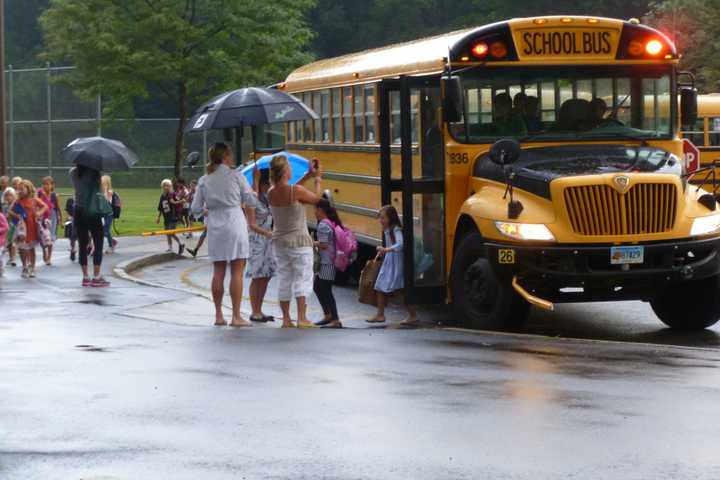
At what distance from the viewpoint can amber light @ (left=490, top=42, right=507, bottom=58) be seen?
13.9m

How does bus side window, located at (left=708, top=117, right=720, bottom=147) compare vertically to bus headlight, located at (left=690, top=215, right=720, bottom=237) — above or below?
above

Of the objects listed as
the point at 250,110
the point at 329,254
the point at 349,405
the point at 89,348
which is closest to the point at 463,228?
the point at 329,254

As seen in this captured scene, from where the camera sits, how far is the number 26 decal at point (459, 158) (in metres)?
13.9

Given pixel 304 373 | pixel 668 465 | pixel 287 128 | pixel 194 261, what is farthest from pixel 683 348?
pixel 194 261

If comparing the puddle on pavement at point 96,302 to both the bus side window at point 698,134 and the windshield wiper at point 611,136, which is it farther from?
the bus side window at point 698,134

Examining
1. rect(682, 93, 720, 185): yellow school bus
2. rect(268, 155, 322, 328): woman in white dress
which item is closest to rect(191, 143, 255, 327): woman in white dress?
rect(268, 155, 322, 328): woman in white dress

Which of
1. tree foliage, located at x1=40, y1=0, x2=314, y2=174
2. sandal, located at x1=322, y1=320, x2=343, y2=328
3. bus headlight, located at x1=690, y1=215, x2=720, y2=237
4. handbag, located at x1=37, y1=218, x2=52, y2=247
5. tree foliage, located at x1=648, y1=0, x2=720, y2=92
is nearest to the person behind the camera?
bus headlight, located at x1=690, y1=215, x2=720, y2=237

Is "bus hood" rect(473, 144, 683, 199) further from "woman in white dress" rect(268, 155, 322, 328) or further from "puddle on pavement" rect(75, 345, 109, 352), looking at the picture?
"puddle on pavement" rect(75, 345, 109, 352)

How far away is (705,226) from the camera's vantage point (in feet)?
41.9

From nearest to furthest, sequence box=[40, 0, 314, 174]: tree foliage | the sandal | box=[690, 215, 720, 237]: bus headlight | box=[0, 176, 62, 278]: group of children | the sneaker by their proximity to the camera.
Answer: box=[690, 215, 720, 237]: bus headlight, the sandal, the sneaker, box=[0, 176, 62, 278]: group of children, box=[40, 0, 314, 174]: tree foliage

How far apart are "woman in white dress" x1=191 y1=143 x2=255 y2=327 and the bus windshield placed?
2.04 m

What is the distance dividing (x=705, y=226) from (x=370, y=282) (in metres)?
3.24

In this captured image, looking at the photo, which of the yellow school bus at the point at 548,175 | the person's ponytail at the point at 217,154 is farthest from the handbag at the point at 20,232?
the person's ponytail at the point at 217,154

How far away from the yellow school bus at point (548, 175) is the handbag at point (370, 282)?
0.38 metres
